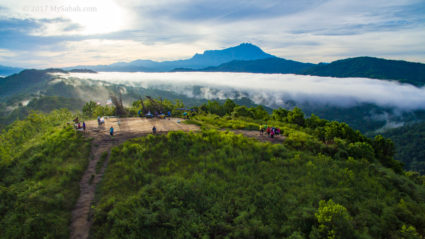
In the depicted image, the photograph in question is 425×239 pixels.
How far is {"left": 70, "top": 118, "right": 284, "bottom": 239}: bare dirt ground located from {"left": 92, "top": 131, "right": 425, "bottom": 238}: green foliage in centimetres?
110

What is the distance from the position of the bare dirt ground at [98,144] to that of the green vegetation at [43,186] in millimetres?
622

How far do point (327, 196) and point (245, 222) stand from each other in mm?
8432

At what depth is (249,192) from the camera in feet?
64.7

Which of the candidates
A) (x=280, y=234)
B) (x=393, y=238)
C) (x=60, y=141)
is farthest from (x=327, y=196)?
(x=60, y=141)

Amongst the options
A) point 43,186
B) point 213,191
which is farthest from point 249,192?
point 43,186

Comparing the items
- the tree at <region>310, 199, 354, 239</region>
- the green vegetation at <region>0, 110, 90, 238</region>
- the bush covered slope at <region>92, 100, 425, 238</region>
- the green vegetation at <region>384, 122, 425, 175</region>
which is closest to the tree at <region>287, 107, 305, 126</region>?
the bush covered slope at <region>92, 100, 425, 238</region>

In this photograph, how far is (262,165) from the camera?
937 inches

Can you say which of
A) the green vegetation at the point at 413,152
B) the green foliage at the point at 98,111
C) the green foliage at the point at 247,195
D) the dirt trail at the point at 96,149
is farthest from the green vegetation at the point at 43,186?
the green vegetation at the point at 413,152

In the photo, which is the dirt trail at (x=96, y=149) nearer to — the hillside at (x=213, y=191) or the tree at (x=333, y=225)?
the hillside at (x=213, y=191)

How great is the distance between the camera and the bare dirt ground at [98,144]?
17.5 metres

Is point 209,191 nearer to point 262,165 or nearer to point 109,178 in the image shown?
point 262,165

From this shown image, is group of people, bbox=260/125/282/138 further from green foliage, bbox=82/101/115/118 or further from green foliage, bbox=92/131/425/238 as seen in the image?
green foliage, bbox=82/101/115/118

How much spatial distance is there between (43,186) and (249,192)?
67.9ft

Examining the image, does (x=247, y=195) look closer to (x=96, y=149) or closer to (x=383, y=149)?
(x=96, y=149)
